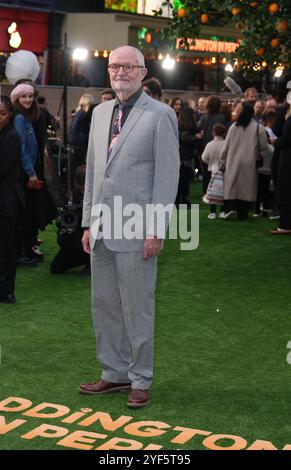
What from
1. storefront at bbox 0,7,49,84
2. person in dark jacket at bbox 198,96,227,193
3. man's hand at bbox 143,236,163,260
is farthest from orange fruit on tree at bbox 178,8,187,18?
storefront at bbox 0,7,49,84

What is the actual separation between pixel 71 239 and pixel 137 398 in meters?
4.52

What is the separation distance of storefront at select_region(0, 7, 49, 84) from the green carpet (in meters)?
22.0

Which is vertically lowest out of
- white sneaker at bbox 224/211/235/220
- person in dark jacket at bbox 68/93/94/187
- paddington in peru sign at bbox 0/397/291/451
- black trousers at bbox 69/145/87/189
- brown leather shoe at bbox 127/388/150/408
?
paddington in peru sign at bbox 0/397/291/451

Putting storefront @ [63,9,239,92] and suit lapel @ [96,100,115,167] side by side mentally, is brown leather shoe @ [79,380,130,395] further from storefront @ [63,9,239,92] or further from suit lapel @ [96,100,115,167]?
storefront @ [63,9,239,92]

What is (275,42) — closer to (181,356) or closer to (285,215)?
(285,215)

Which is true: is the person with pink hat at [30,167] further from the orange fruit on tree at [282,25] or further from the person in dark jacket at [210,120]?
the person in dark jacket at [210,120]

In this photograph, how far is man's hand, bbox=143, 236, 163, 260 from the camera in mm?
6215

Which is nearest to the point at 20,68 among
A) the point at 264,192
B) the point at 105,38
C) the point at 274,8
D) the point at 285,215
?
the point at 264,192

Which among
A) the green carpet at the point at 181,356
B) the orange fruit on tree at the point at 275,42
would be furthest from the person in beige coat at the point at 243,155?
the orange fruit on tree at the point at 275,42

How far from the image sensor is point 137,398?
6.36 metres

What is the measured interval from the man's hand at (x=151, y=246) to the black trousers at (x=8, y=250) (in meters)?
3.19

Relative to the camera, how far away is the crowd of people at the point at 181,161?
9.27m

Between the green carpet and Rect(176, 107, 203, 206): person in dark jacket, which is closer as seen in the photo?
the green carpet
